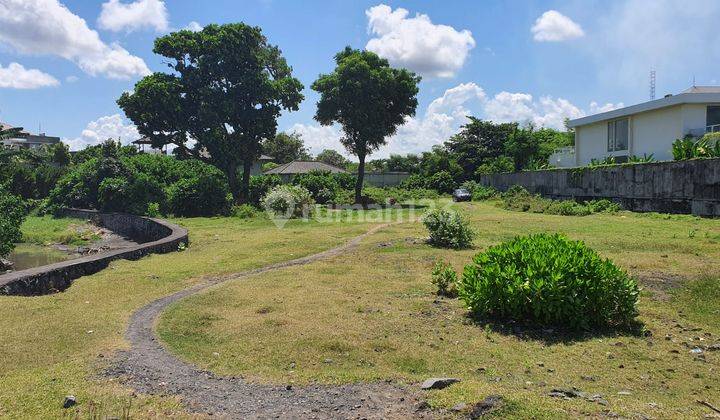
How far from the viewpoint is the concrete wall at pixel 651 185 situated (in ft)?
56.6

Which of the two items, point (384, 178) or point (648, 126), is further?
point (384, 178)

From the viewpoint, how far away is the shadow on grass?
5.63 meters

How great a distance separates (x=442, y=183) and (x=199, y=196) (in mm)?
23941

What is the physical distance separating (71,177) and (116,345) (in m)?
25.5

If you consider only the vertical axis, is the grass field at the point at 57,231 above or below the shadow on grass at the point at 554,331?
above

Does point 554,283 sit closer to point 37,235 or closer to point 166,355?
point 166,355

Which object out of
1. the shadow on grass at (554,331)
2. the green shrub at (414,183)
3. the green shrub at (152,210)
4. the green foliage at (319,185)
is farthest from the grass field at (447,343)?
the green shrub at (414,183)

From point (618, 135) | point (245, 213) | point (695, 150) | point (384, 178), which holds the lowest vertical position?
point (245, 213)

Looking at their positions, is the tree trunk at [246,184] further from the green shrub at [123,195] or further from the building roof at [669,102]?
the building roof at [669,102]

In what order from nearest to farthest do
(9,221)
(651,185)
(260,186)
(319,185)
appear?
(9,221) → (651,185) → (260,186) → (319,185)

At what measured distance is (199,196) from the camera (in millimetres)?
26516

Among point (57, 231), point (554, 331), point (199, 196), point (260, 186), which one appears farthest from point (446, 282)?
point (260, 186)

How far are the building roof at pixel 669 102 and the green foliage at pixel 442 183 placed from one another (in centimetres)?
1472

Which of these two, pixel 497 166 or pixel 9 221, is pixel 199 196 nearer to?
pixel 9 221
